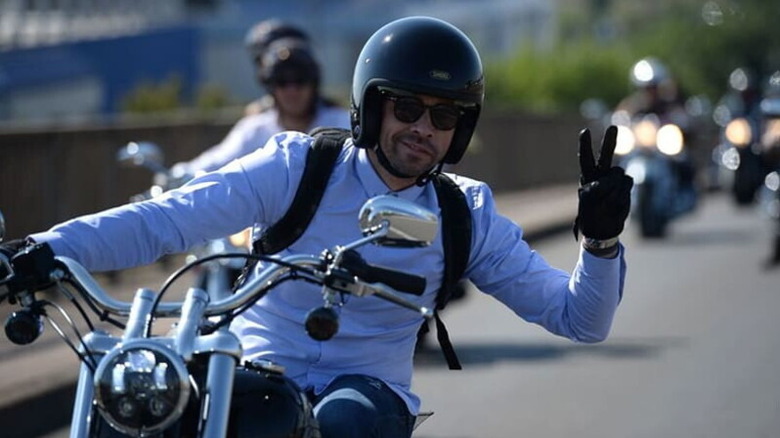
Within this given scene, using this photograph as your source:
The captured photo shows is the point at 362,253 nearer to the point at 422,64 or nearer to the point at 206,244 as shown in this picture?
the point at 422,64

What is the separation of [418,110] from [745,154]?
1645 cm

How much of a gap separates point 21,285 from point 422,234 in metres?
0.86

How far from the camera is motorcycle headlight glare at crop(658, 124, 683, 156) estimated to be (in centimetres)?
2219

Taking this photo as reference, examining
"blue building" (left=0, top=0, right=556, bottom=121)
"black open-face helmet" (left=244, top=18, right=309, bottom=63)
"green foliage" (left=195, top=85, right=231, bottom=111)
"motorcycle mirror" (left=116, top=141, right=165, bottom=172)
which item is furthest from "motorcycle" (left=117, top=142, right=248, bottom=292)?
"green foliage" (left=195, top=85, right=231, bottom=111)

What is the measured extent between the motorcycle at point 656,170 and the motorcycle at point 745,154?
54cm

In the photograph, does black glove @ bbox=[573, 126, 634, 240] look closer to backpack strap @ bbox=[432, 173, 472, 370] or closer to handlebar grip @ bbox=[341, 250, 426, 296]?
backpack strap @ bbox=[432, 173, 472, 370]

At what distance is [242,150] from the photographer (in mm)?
10719

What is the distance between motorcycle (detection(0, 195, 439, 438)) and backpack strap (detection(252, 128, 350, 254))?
71 cm

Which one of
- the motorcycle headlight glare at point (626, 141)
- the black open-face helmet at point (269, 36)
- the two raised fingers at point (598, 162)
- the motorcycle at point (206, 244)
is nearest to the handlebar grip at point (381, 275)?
the two raised fingers at point (598, 162)

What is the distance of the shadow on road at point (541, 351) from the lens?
1280cm

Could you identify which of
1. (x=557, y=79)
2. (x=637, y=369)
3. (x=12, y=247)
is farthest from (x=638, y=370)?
(x=557, y=79)

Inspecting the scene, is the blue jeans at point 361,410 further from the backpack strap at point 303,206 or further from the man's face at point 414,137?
the man's face at point 414,137

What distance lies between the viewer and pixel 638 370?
1228 cm

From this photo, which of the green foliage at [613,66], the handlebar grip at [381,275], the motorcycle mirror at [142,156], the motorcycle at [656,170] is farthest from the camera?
the green foliage at [613,66]
